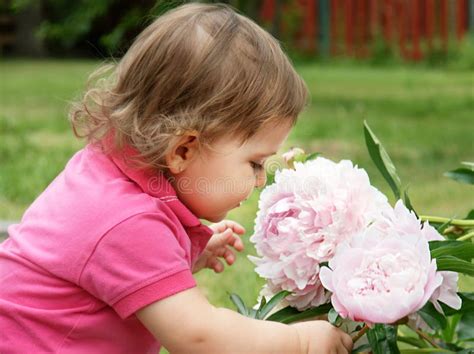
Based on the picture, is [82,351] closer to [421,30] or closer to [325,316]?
[325,316]

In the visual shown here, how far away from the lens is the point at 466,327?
6.37ft

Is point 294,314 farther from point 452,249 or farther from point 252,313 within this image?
point 452,249

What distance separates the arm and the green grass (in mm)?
690

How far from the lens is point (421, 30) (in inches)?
496

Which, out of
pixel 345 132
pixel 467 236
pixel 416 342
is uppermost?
pixel 467 236

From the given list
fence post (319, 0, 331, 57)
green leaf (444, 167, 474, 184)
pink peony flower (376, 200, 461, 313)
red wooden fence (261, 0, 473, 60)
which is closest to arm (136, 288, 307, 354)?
pink peony flower (376, 200, 461, 313)

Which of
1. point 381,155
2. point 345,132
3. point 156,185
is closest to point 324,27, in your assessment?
point 345,132

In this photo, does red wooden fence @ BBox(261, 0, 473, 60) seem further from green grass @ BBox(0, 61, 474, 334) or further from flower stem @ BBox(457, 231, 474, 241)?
flower stem @ BBox(457, 231, 474, 241)

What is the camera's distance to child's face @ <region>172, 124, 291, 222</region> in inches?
74.6

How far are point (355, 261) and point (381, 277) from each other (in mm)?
59

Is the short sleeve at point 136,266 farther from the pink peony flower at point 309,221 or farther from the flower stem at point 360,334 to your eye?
the flower stem at point 360,334

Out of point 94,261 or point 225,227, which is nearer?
point 94,261

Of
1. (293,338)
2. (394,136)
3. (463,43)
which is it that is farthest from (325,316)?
(463,43)

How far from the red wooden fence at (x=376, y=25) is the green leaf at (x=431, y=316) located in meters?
10.3
